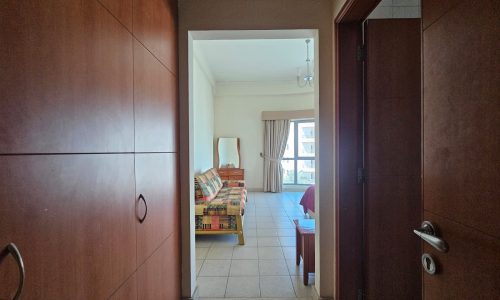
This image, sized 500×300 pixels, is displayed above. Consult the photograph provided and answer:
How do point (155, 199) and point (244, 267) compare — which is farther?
point (244, 267)

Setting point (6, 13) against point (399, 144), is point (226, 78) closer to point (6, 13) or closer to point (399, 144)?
point (399, 144)

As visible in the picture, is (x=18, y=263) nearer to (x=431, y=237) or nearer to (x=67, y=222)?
(x=67, y=222)

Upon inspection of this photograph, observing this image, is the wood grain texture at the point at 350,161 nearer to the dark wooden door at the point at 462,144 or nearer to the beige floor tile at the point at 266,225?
the dark wooden door at the point at 462,144

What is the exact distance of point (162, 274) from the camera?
1552 mm

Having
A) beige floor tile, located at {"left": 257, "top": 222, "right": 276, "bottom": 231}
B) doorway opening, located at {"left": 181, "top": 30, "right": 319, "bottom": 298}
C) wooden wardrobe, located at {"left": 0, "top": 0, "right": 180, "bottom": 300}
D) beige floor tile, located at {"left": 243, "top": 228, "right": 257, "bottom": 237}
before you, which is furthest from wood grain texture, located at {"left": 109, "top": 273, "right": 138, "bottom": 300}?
beige floor tile, located at {"left": 257, "top": 222, "right": 276, "bottom": 231}

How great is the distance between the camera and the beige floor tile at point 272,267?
263 centimetres

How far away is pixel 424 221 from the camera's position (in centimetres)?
91

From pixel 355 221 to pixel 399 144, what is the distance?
0.60 meters

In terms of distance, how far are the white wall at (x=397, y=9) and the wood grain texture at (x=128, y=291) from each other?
2395 mm

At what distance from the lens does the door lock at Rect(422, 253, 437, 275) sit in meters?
0.85

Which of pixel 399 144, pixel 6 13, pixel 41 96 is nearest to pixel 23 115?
pixel 41 96

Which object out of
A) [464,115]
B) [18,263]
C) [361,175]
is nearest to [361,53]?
[361,175]

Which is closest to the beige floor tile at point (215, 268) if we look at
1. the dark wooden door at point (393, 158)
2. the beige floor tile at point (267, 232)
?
the beige floor tile at point (267, 232)

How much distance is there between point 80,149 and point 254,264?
2478 mm
